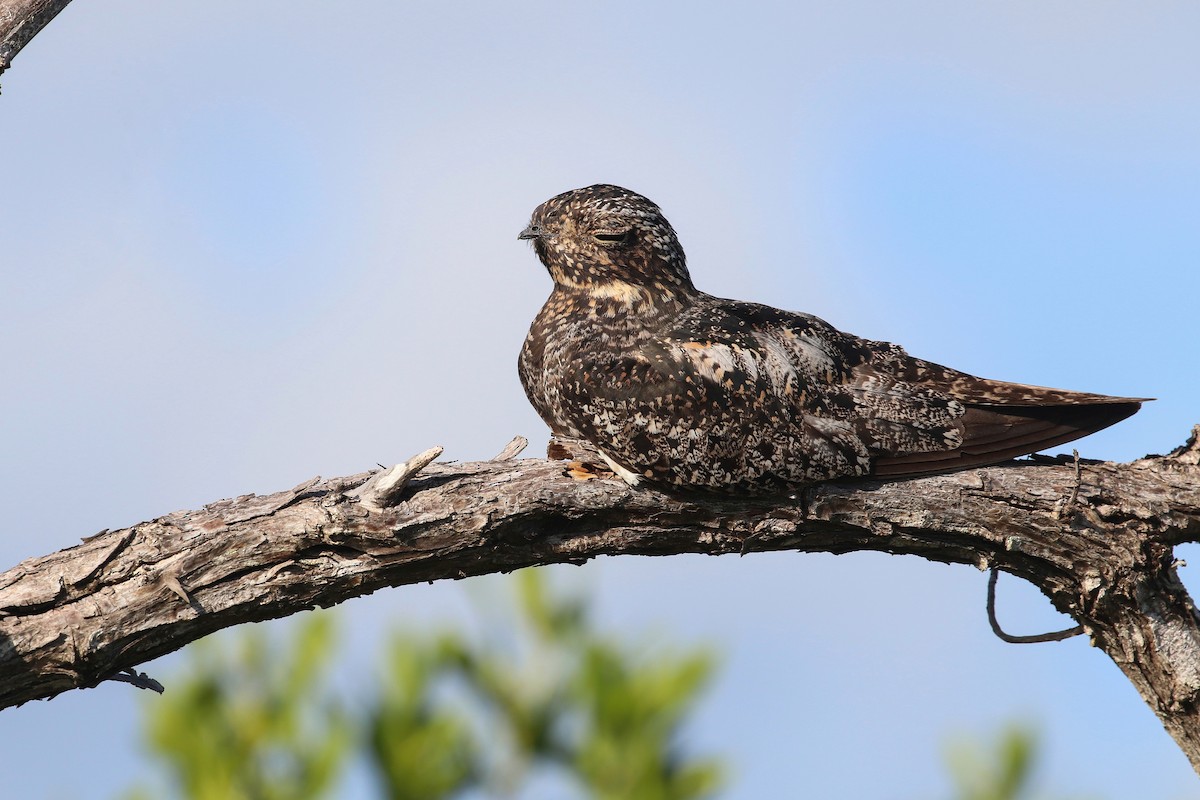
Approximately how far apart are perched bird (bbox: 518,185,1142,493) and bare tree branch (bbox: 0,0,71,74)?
2.35 m

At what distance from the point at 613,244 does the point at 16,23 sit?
2.57 metres

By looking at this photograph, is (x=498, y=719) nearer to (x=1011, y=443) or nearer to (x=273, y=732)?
(x=273, y=732)

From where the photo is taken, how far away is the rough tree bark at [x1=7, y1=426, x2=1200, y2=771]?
15.0 ft

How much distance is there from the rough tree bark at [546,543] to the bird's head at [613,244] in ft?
3.29

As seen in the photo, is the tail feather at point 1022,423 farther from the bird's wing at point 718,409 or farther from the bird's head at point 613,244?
the bird's head at point 613,244

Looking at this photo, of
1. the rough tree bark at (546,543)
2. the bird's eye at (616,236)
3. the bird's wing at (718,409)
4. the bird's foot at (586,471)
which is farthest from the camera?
the bird's eye at (616,236)

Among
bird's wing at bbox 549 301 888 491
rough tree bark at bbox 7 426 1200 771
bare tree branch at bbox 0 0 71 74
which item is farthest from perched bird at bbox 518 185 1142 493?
bare tree branch at bbox 0 0 71 74

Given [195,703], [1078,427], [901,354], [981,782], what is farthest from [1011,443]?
[195,703]

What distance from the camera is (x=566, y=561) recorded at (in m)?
4.82

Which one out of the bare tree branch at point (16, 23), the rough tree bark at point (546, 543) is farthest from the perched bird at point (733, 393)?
the bare tree branch at point (16, 23)

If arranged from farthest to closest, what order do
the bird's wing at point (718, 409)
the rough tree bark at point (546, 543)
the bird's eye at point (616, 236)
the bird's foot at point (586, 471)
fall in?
1. the bird's eye at point (616, 236)
2. the bird's foot at point (586, 471)
3. the bird's wing at point (718, 409)
4. the rough tree bark at point (546, 543)

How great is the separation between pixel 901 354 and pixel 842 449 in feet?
2.48

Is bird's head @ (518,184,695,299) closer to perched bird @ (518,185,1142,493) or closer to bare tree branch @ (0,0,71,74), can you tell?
perched bird @ (518,185,1142,493)

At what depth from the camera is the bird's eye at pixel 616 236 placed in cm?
545
